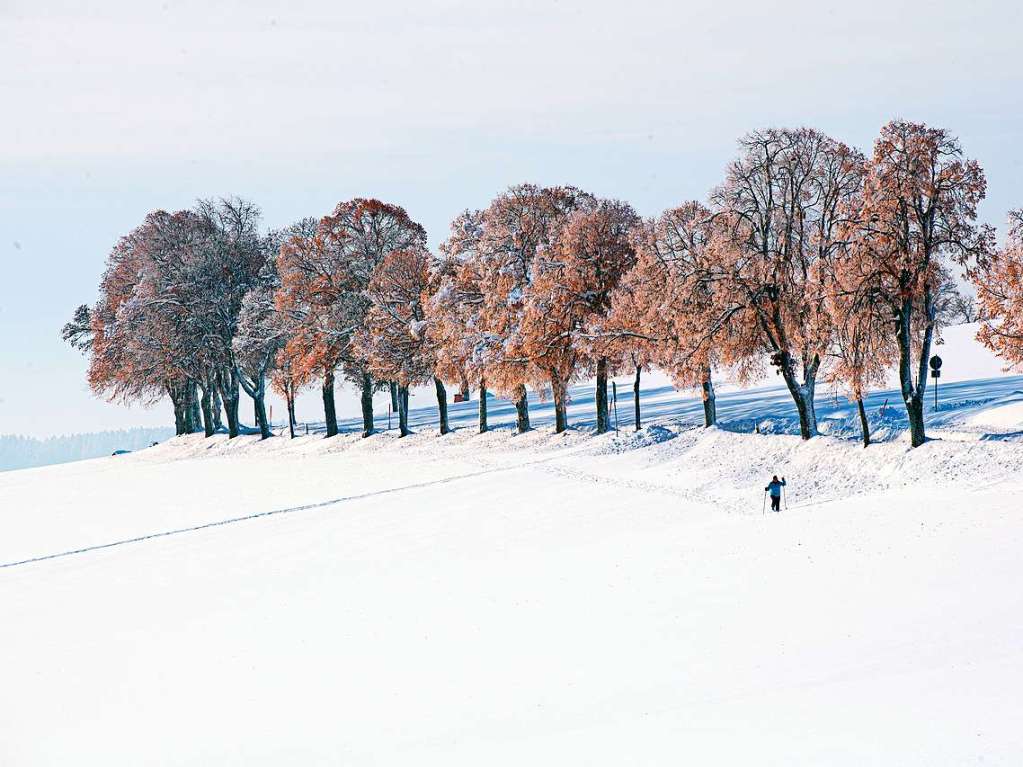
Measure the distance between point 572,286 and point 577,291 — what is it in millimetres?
372

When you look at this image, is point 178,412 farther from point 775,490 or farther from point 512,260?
point 775,490

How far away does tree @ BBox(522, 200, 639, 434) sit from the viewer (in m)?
45.5

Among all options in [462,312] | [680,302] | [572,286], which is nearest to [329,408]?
[462,312]

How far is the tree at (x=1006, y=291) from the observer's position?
30594mm

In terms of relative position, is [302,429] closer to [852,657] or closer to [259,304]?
[259,304]

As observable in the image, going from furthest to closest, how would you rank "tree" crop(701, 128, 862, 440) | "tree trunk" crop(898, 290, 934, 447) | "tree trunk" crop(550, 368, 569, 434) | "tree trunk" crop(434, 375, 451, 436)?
"tree trunk" crop(434, 375, 451, 436)
"tree trunk" crop(550, 368, 569, 434)
"tree" crop(701, 128, 862, 440)
"tree trunk" crop(898, 290, 934, 447)

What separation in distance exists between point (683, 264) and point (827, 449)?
9.91 meters

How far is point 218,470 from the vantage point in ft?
181

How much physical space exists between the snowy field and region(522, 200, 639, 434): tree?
8.35 meters

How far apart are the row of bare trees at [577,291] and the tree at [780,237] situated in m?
0.08

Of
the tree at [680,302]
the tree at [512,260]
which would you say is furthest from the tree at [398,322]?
the tree at [680,302]

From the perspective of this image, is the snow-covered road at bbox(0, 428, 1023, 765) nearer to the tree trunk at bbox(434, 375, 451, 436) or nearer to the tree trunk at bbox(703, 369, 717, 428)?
the tree trunk at bbox(703, 369, 717, 428)

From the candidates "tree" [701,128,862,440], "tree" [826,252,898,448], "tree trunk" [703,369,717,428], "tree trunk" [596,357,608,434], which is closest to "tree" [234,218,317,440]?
"tree trunk" [596,357,608,434]

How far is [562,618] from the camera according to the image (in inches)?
757
